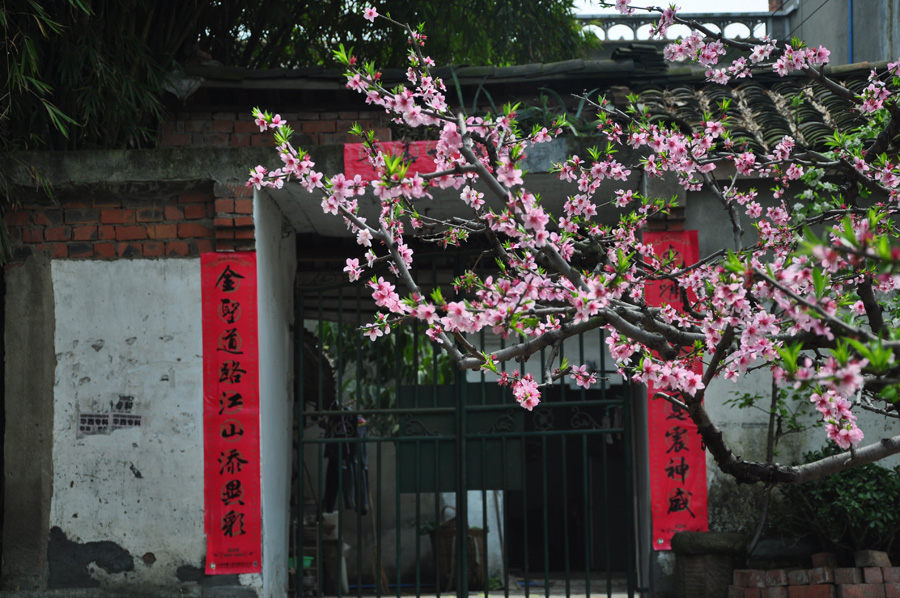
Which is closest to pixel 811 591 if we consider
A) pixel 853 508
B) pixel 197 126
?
pixel 853 508

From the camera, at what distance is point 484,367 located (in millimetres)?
3477

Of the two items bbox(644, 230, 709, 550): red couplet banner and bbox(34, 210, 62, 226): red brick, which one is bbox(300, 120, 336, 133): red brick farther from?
bbox(644, 230, 709, 550): red couplet banner

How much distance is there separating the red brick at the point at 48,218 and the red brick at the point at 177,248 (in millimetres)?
712

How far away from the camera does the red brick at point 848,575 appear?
4.90 m

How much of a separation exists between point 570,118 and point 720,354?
3.69 m

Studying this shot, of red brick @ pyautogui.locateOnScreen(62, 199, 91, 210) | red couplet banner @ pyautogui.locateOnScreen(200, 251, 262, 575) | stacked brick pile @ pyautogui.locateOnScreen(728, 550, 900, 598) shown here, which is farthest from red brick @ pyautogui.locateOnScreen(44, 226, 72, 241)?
stacked brick pile @ pyautogui.locateOnScreen(728, 550, 900, 598)

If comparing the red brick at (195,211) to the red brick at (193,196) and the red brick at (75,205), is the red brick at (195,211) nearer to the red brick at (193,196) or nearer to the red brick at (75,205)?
the red brick at (193,196)

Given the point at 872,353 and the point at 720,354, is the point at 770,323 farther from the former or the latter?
the point at 872,353

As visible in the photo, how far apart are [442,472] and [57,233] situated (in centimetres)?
301

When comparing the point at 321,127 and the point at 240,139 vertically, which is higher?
the point at 321,127

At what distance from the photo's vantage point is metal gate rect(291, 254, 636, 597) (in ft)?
20.5

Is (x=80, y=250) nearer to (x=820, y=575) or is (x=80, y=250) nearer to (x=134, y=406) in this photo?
(x=134, y=406)

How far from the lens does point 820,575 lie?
500cm

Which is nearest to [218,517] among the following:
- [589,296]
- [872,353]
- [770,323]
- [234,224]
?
[234,224]
